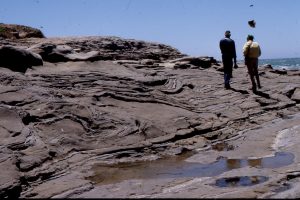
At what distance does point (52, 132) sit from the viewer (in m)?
9.75

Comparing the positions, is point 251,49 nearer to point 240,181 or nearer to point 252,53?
point 252,53

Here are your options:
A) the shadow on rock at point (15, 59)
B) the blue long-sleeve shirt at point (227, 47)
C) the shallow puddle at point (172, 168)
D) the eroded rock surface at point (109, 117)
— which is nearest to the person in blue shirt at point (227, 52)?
the blue long-sleeve shirt at point (227, 47)

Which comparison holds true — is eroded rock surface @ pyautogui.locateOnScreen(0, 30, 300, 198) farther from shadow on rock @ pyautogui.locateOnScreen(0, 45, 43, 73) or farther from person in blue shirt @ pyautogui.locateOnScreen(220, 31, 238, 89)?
person in blue shirt @ pyautogui.locateOnScreen(220, 31, 238, 89)

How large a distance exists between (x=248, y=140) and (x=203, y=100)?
11.3 ft

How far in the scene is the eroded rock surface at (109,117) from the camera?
311 inches

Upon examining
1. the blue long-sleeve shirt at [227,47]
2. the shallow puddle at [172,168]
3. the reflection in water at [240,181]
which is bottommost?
the shallow puddle at [172,168]

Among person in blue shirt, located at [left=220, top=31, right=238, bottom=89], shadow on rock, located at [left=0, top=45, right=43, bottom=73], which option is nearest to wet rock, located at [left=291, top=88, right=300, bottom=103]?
person in blue shirt, located at [left=220, top=31, right=238, bottom=89]

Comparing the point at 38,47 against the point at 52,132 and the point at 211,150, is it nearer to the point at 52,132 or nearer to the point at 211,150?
the point at 52,132

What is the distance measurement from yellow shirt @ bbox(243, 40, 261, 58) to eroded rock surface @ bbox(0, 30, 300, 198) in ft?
4.00

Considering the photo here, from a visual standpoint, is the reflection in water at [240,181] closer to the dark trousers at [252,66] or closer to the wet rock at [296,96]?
the dark trousers at [252,66]

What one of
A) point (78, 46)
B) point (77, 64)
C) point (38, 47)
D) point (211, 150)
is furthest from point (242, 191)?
point (78, 46)

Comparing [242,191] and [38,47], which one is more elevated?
[38,47]

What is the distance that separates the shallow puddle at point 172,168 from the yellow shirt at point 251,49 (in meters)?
7.26

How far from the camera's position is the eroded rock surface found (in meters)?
7.90
